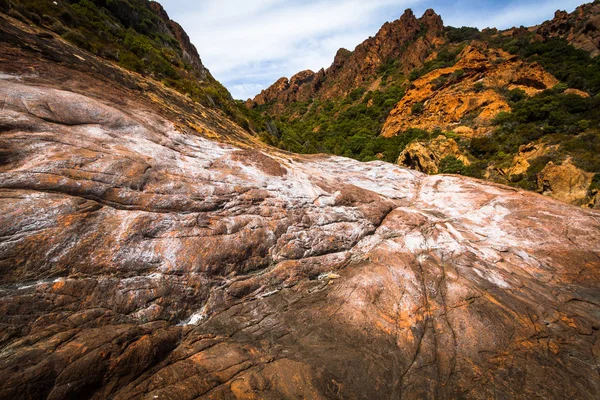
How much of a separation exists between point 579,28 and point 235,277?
374 feet

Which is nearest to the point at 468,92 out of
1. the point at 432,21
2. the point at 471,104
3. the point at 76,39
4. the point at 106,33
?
the point at 471,104

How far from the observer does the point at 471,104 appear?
41.3 m

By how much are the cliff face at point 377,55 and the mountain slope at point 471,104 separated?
0.48 metres

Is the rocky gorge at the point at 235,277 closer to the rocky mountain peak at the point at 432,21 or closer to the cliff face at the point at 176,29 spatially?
the cliff face at the point at 176,29

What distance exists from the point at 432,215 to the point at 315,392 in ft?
29.0

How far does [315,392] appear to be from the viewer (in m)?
4.39

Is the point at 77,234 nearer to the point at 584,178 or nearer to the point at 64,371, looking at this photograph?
the point at 64,371

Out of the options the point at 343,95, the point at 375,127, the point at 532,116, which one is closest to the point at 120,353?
the point at 532,116

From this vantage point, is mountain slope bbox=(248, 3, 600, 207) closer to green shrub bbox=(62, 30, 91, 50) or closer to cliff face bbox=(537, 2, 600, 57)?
cliff face bbox=(537, 2, 600, 57)

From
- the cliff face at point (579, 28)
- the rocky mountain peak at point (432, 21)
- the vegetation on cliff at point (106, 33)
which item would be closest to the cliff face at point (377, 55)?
the rocky mountain peak at point (432, 21)

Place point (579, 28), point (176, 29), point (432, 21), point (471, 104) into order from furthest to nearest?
point (432, 21)
point (579, 28)
point (176, 29)
point (471, 104)

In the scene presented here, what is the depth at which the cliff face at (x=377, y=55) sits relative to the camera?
80.5 metres

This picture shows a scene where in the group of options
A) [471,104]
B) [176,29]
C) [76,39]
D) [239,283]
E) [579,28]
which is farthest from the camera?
[579,28]

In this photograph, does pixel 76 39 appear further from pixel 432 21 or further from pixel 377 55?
pixel 432 21
